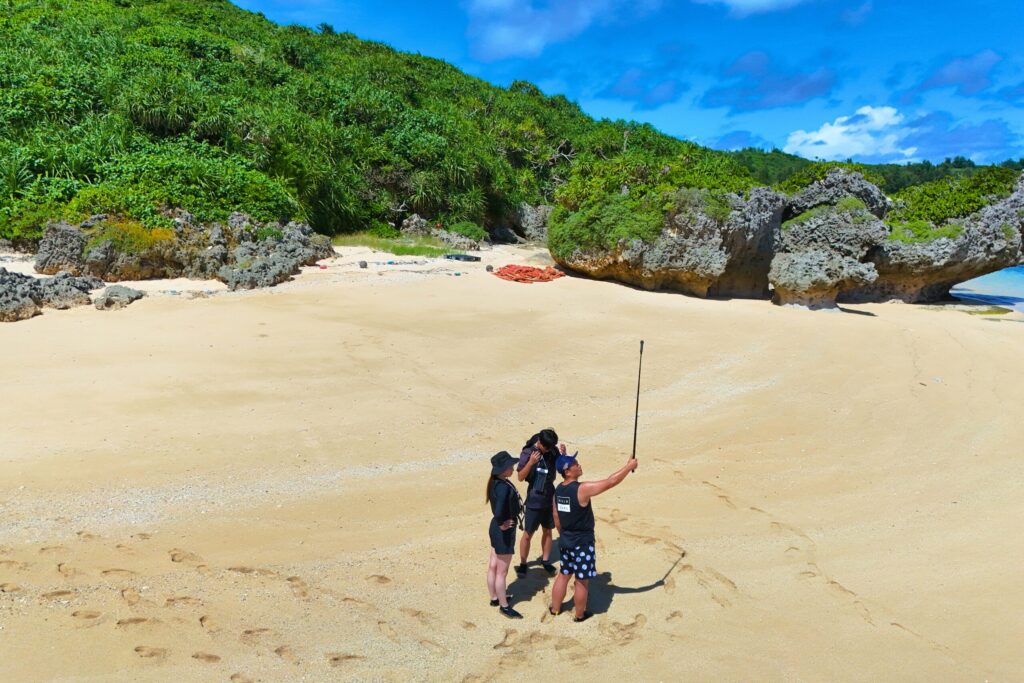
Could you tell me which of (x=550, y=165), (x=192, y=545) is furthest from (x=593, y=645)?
(x=550, y=165)

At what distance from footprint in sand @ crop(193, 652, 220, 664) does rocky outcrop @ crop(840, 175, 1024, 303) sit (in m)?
16.6

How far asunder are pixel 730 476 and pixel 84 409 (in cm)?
657

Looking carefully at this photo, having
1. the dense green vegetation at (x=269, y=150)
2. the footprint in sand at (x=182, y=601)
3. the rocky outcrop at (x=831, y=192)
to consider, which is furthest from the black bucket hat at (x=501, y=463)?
the rocky outcrop at (x=831, y=192)

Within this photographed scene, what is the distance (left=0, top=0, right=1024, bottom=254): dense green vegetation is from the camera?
15336mm

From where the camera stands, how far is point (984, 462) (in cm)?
750

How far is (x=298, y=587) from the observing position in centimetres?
489

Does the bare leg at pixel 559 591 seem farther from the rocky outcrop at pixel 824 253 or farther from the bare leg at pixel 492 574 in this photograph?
the rocky outcrop at pixel 824 253

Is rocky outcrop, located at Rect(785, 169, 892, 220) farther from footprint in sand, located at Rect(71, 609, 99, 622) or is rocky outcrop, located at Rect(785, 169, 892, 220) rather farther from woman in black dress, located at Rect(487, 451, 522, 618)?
footprint in sand, located at Rect(71, 609, 99, 622)

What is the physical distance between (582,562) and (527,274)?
11.2 meters

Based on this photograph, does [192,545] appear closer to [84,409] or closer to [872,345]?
[84,409]

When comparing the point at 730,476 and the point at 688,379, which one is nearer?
the point at 730,476

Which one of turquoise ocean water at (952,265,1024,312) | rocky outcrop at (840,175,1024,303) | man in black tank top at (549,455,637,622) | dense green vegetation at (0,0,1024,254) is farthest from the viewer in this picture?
turquoise ocean water at (952,265,1024,312)

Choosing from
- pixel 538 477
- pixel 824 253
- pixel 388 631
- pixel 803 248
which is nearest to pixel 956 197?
pixel 803 248

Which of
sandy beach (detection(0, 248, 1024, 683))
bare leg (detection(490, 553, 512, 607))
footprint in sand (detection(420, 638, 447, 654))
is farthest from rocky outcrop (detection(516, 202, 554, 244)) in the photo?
footprint in sand (detection(420, 638, 447, 654))
